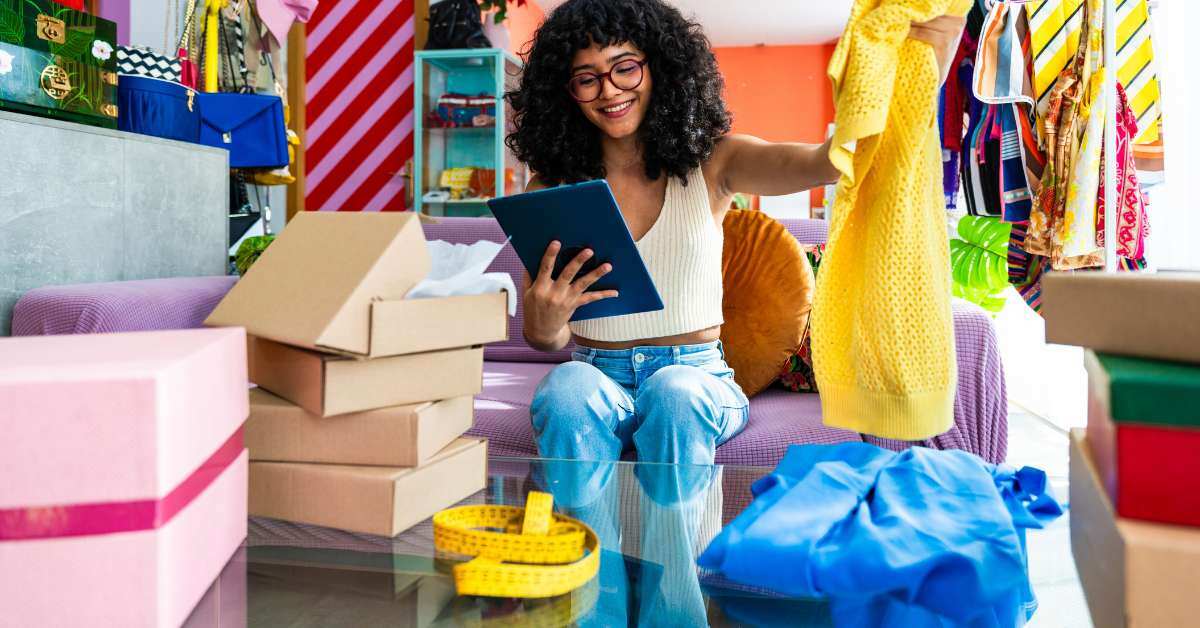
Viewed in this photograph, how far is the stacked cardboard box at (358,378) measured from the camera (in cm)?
76

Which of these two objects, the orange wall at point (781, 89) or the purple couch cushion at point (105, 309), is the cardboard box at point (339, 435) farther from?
the orange wall at point (781, 89)

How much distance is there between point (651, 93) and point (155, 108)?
1327mm

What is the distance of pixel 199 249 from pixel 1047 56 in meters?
2.35

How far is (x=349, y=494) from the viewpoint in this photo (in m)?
0.80

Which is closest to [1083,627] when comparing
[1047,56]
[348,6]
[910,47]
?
[910,47]

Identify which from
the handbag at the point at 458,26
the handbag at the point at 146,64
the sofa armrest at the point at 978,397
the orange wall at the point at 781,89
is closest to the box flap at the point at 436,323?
the sofa armrest at the point at 978,397

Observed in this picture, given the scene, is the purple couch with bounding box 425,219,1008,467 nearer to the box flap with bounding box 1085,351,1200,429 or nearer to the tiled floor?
the tiled floor

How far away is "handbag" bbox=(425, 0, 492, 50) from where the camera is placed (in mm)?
4484

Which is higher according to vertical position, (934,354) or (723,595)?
(934,354)

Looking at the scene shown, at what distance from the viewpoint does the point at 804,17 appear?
730cm

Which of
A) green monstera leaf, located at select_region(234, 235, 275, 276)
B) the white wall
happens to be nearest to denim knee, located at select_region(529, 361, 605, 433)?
green monstera leaf, located at select_region(234, 235, 275, 276)

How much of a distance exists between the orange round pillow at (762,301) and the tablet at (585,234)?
0.54 metres

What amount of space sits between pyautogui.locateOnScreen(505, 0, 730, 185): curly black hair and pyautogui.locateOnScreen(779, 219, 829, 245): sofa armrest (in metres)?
0.56

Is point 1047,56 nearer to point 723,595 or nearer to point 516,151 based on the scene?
point 516,151
